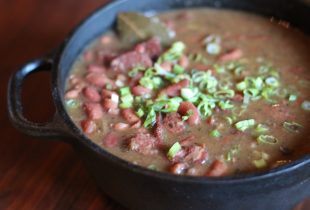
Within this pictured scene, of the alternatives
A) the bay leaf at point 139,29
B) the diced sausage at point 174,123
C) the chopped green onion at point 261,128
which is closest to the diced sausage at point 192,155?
the diced sausage at point 174,123

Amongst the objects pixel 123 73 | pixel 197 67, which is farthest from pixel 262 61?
pixel 123 73

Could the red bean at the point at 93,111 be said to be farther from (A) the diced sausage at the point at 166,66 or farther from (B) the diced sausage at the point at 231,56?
(B) the diced sausage at the point at 231,56

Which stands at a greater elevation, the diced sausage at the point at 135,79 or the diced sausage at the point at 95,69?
the diced sausage at the point at 95,69

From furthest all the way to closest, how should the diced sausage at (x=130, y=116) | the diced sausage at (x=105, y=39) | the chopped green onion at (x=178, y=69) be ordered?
the diced sausage at (x=105, y=39) < the chopped green onion at (x=178, y=69) < the diced sausage at (x=130, y=116)

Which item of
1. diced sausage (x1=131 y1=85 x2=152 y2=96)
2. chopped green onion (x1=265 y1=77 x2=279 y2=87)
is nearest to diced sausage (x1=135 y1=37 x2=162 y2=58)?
diced sausage (x1=131 y1=85 x2=152 y2=96)

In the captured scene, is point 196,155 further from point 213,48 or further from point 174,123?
point 213,48

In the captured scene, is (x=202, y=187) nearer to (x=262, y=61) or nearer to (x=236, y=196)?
(x=236, y=196)
